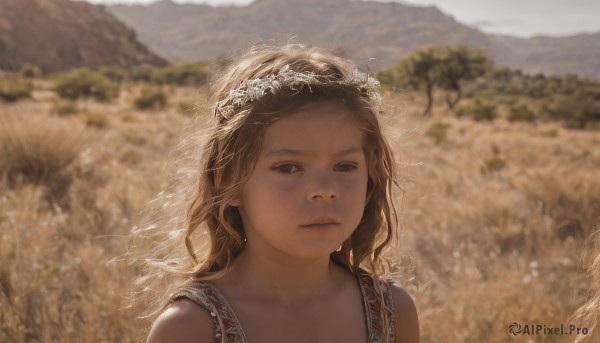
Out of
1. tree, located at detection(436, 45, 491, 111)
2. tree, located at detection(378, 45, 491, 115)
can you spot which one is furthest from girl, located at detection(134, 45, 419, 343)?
tree, located at detection(436, 45, 491, 111)

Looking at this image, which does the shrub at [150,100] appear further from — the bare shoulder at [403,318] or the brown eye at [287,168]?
the brown eye at [287,168]

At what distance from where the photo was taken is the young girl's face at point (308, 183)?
1.95m

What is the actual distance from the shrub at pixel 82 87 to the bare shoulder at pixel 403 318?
23.0m

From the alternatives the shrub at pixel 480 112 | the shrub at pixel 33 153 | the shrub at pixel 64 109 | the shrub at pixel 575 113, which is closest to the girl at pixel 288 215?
the shrub at pixel 33 153

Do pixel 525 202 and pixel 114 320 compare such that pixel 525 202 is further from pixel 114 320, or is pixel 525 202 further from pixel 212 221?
pixel 212 221

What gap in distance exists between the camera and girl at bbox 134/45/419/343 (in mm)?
1973

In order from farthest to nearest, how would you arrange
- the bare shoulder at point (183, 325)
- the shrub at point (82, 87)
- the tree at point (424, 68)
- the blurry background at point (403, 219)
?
the tree at point (424, 68) → the shrub at point (82, 87) → the blurry background at point (403, 219) → the bare shoulder at point (183, 325)

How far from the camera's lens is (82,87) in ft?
80.7

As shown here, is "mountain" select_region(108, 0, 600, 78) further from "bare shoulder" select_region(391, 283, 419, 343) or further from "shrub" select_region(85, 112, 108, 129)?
"bare shoulder" select_region(391, 283, 419, 343)

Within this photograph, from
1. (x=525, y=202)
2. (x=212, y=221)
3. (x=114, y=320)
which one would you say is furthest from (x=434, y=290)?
(x=525, y=202)

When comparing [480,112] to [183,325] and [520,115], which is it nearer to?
[520,115]

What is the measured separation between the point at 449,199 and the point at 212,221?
5.07m

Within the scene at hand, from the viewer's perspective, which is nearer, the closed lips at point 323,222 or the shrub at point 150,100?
the closed lips at point 323,222

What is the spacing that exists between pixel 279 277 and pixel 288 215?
11.7 inches
